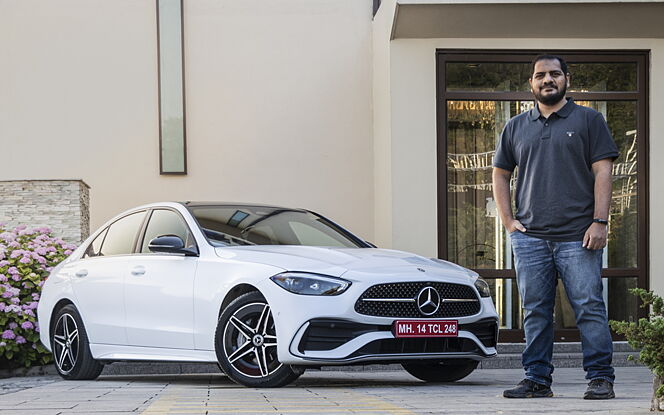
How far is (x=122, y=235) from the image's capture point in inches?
399

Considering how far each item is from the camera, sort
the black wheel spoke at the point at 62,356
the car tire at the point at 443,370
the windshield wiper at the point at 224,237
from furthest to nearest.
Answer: the black wheel spoke at the point at 62,356
the windshield wiper at the point at 224,237
the car tire at the point at 443,370

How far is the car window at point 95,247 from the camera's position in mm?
10379

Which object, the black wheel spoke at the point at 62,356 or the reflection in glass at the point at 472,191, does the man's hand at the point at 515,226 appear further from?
the reflection in glass at the point at 472,191

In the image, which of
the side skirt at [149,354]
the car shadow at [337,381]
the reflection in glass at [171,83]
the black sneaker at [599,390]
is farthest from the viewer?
the reflection in glass at [171,83]

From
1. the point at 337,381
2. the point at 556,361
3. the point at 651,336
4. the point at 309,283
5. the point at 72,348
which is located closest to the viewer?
the point at 651,336

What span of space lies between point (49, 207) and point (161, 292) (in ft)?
19.0

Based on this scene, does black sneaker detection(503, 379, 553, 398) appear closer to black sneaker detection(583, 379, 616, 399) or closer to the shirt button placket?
black sneaker detection(583, 379, 616, 399)

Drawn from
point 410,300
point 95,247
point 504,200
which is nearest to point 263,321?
point 410,300

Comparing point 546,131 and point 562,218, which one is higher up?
point 546,131

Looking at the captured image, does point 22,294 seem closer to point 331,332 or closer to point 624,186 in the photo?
point 331,332

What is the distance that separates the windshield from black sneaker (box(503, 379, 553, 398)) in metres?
2.71

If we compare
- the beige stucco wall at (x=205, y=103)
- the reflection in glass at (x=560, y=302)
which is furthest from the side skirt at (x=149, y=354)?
the beige stucco wall at (x=205, y=103)

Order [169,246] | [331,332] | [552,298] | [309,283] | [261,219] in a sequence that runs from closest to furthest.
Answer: [552,298]
[331,332]
[309,283]
[169,246]
[261,219]

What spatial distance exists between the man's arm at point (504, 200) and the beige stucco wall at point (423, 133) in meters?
6.65
